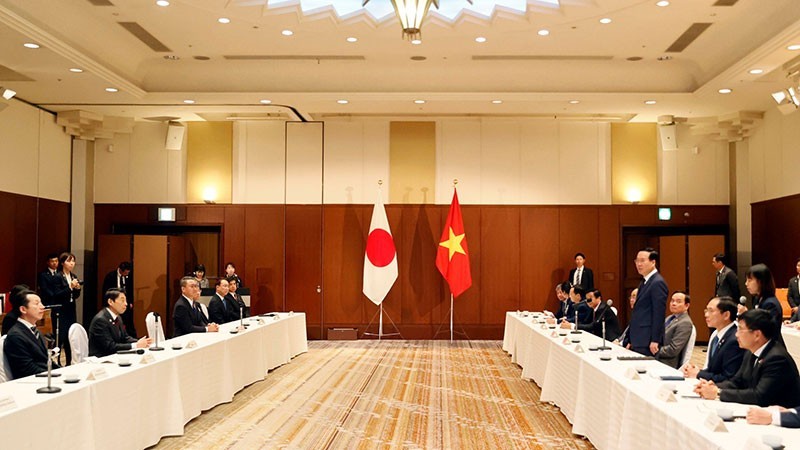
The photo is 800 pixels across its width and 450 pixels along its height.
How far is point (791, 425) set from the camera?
3.42 metres

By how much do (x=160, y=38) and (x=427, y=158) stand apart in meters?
5.34

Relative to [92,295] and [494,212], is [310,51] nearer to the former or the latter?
[494,212]

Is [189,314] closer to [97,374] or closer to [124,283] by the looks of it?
[97,374]

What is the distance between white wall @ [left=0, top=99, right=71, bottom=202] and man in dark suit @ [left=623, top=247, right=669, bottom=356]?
902cm

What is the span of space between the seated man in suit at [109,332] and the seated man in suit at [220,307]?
2.93m

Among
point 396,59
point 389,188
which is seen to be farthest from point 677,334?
point 389,188

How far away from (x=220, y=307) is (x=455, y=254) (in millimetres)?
4537

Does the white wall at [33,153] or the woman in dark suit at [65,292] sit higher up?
the white wall at [33,153]

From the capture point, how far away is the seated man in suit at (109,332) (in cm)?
659

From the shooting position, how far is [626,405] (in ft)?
15.0

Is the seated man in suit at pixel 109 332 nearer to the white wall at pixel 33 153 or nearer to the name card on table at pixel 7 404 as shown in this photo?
the name card on table at pixel 7 404

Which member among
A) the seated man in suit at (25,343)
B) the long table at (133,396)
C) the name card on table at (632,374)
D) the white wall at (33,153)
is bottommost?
the long table at (133,396)

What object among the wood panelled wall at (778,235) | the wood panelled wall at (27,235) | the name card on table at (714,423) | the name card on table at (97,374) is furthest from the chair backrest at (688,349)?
the wood panelled wall at (27,235)

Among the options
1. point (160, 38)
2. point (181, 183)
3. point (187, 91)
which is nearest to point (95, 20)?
point (160, 38)
